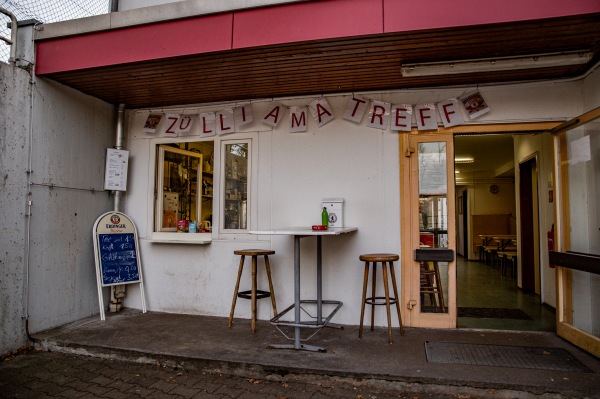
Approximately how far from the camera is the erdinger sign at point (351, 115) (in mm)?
4453

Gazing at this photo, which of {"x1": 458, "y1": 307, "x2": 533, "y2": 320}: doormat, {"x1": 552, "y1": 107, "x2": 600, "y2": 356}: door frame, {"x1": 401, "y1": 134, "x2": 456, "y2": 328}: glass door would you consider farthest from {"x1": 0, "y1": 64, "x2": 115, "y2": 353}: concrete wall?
{"x1": 552, "y1": 107, "x2": 600, "y2": 356}: door frame

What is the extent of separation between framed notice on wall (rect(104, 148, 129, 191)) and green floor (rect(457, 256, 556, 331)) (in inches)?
179

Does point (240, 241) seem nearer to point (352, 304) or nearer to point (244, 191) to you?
point (244, 191)

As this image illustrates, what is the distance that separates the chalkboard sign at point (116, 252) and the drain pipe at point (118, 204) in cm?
16

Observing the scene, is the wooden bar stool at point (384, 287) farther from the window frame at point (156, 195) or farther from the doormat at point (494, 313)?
the window frame at point (156, 195)

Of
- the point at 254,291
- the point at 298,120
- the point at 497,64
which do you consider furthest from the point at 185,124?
the point at 497,64

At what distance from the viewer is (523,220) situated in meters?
6.89

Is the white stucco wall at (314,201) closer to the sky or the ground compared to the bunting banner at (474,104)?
closer to the ground

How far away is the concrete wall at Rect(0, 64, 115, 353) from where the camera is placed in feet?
13.0

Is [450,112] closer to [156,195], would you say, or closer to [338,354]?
[338,354]

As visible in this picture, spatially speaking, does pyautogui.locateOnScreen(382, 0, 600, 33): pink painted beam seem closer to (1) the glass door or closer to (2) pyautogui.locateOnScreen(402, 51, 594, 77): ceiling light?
(2) pyautogui.locateOnScreen(402, 51, 594, 77): ceiling light

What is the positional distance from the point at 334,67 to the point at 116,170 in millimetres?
3132

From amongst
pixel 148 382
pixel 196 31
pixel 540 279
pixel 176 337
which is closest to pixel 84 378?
pixel 148 382

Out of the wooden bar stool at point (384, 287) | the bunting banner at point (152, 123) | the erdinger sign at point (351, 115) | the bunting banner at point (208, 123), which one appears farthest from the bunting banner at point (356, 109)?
the bunting banner at point (152, 123)
